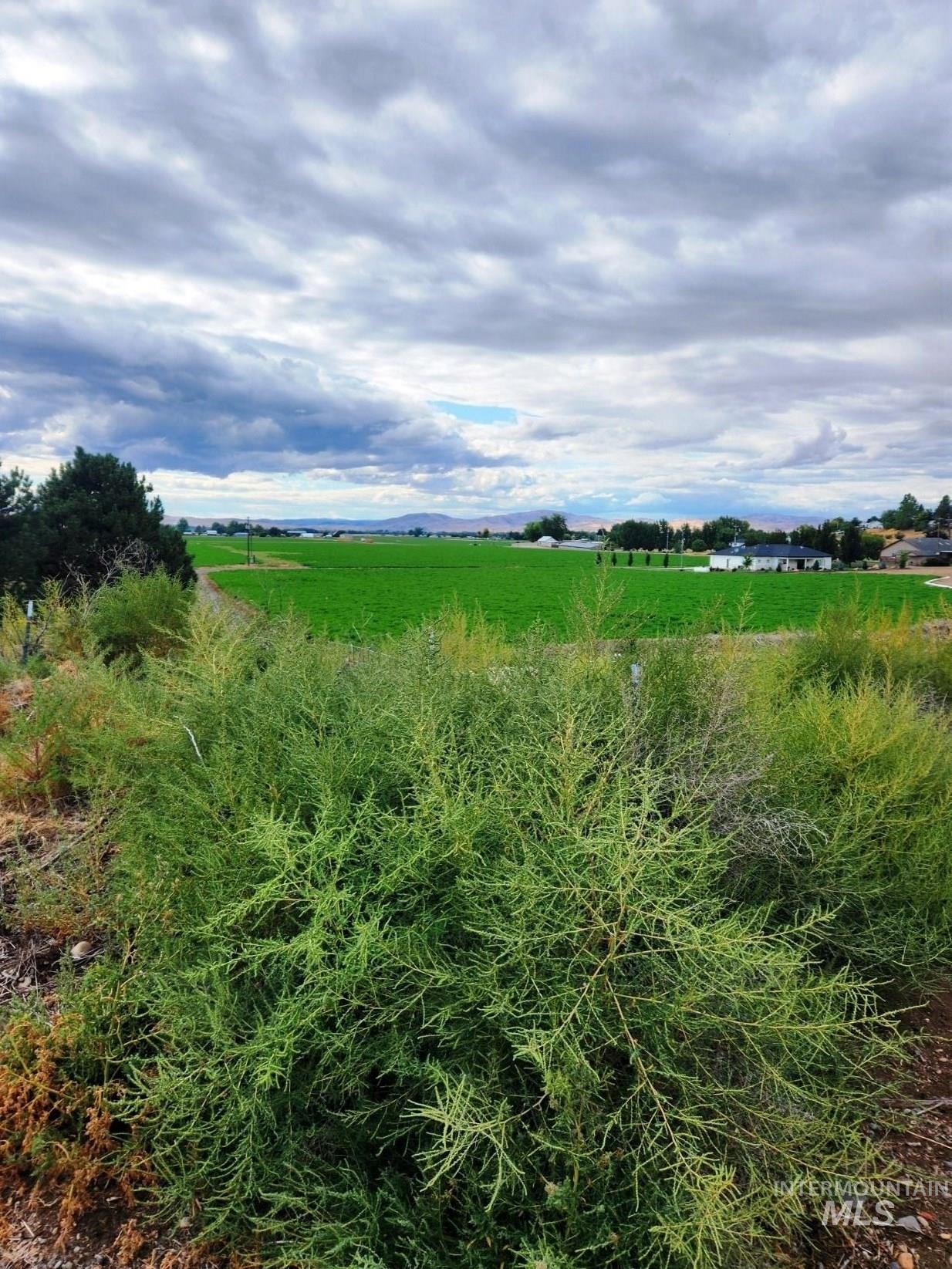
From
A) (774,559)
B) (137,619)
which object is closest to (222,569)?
(137,619)

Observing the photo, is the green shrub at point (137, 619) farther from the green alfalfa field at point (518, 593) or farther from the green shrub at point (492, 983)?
the green shrub at point (492, 983)

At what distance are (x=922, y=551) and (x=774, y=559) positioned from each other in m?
17.9

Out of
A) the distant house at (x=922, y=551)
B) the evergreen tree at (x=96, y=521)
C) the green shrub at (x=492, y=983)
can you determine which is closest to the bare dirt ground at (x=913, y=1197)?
the green shrub at (x=492, y=983)

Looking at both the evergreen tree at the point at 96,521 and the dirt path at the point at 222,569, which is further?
the dirt path at the point at 222,569

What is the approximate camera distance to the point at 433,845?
2277 millimetres

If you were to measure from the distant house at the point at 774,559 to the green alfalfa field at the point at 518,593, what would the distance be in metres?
22.1

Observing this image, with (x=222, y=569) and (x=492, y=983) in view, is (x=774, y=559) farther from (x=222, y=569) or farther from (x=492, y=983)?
(x=492, y=983)

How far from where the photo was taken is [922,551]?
295 ft

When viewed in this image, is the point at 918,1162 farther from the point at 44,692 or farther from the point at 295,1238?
the point at 44,692

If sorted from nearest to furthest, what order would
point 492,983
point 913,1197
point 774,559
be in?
point 492,983 → point 913,1197 → point 774,559

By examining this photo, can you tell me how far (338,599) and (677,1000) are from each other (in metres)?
42.2

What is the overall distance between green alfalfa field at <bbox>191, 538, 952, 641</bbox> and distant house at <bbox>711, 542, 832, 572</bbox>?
72.6ft

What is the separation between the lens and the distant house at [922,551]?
87.0 metres

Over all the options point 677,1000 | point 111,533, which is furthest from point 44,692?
point 111,533
